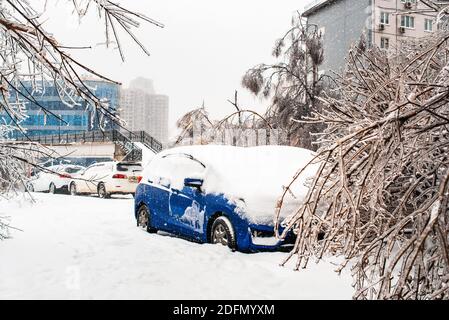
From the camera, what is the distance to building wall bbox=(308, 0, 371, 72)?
4106 centimetres

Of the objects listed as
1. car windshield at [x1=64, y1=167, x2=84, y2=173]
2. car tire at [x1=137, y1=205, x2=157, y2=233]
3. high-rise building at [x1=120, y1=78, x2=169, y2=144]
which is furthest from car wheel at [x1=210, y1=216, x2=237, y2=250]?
high-rise building at [x1=120, y1=78, x2=169, y2=144]

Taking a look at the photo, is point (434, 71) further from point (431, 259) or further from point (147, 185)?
point (147, 185)

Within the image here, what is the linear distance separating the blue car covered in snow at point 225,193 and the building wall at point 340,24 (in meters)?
34.6

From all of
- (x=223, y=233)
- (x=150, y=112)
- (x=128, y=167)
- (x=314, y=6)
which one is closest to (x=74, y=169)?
(x=128, y=167)

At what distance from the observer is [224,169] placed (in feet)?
23.2

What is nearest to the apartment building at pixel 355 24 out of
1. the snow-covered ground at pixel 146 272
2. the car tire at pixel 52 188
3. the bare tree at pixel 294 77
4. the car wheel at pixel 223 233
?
the bare tree at pixel 294 77

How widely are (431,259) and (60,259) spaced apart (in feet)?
17.0

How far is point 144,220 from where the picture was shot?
9.17 m

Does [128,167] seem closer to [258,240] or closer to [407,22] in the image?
[258,240]

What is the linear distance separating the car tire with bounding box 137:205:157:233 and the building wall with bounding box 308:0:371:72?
112 feet

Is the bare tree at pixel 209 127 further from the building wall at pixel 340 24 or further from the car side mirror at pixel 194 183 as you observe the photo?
the building wall at pixel 340 24

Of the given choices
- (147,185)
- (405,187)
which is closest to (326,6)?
(147,185)

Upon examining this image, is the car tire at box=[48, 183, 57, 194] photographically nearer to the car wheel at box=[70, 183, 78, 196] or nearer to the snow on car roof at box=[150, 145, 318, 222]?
the car wheel at box=[70, 183, 78, 196]

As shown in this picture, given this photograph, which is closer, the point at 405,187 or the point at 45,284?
the point at 405,187
